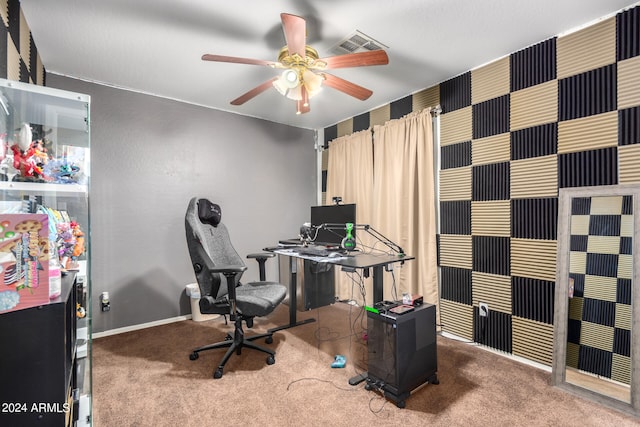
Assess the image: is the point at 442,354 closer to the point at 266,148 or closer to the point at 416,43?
the point at 416,43

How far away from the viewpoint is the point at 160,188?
324 cm

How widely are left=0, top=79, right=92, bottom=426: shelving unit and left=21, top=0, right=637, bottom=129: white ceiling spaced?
99cm

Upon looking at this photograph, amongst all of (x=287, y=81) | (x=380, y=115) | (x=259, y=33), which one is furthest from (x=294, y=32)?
(x=380, y=115)

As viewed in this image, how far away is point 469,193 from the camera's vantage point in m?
2.74

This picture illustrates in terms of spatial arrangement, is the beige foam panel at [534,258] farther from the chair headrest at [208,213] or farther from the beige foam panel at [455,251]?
the chair headrest at [208,213]

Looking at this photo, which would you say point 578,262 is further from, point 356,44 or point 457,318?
point 356,44

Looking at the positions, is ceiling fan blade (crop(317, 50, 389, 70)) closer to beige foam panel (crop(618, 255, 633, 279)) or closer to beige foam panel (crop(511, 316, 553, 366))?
beige foam panel (crop(618, 255, 633, 279))

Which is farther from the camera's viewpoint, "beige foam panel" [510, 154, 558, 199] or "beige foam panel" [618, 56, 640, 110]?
"beige foam panel" [510, 154, 558, 199]

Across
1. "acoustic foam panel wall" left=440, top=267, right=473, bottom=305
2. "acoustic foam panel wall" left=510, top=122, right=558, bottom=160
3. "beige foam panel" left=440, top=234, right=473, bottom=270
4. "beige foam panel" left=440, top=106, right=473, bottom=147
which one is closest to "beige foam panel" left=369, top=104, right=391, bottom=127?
"beige foam panel" left=440, top=106, right=473, bottom=147

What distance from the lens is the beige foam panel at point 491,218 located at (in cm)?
248

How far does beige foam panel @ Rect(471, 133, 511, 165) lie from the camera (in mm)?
2488

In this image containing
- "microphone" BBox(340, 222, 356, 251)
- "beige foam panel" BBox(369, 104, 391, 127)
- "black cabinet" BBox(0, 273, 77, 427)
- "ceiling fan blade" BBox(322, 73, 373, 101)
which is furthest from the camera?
"beige foam panel" BBox(369, 104, 391, 127)

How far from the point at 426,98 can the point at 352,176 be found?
1272 mm

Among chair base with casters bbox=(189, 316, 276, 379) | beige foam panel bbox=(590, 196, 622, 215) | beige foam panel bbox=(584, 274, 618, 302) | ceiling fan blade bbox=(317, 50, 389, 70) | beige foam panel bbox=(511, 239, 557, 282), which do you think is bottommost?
chair base with casters bbox=(189, 316, 276, 379)
